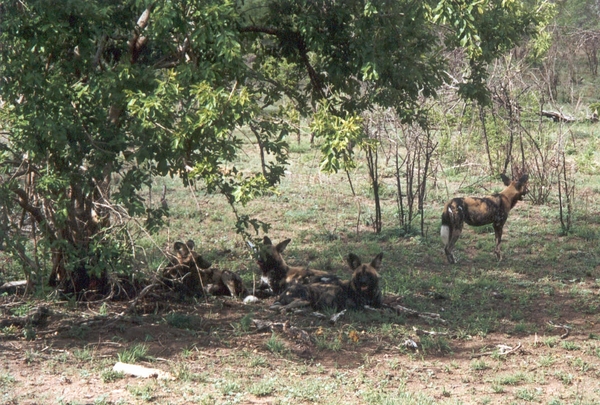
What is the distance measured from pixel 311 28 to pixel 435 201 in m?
7.37

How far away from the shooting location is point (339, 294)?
8.66 m

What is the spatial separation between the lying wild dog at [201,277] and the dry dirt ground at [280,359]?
0.95ft

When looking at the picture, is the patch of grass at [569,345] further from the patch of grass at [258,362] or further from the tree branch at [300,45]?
the tree branch at [300,45]

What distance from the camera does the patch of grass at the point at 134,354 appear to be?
661 cm

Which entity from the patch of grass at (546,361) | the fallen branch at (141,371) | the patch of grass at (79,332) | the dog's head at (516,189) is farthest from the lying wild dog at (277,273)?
the dog's head at (516,189)

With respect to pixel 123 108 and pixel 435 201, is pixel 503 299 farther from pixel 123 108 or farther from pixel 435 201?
pixel 435 201

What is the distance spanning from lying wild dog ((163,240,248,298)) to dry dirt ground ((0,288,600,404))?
29 cm

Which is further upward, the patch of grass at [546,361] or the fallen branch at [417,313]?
the fallen branch at [417,313]

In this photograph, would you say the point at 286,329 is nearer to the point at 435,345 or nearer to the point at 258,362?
the point at 258,362

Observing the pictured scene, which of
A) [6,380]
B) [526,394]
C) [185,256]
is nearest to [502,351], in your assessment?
[526,394]

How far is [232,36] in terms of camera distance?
22.3 feet

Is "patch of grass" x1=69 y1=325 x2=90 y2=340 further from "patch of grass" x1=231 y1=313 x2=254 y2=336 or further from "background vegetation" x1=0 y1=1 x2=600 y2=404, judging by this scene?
"patch of grass" x1=231 y1=313 x2=254 y2=336

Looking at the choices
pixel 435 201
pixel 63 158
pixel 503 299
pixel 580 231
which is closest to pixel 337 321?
pixel 503 299

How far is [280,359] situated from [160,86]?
2334 millimetres
